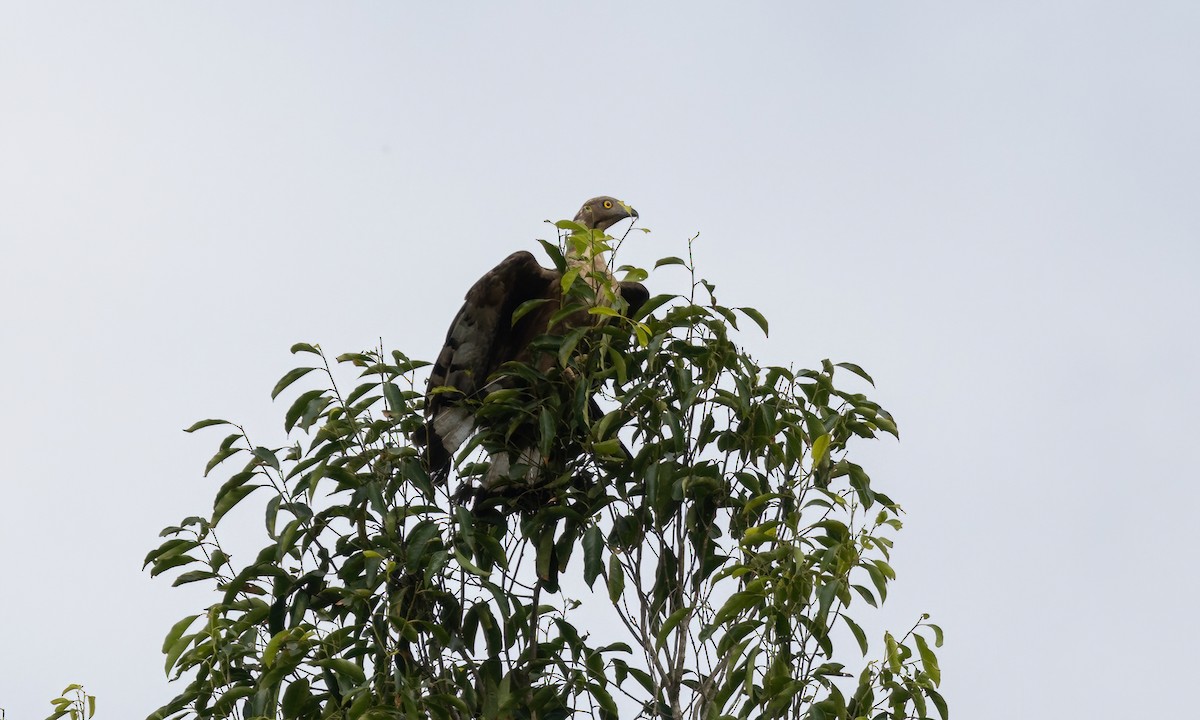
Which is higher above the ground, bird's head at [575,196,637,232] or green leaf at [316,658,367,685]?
bird's head at [575,196,637,232]

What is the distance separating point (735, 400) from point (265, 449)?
1329 mm

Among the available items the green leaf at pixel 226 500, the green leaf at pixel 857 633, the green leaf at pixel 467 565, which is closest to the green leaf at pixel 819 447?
the green leaf at pixel 857 633

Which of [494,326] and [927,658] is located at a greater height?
[494,326]

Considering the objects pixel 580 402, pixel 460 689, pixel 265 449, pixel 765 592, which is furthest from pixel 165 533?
pixel 765 592

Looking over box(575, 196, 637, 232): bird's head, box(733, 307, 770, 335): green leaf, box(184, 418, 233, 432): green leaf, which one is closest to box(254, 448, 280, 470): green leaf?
box(184, 418, 233, 432): green leaf

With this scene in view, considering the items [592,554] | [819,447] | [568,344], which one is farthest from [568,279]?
[819,447]

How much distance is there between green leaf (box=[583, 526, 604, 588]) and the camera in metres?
4.02

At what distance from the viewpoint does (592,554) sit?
4043 millimetres

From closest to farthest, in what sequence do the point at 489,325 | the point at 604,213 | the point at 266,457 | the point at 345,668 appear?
the point at 345,668 < the point at 266,457 < the point at 489,325 < the point at 604,213

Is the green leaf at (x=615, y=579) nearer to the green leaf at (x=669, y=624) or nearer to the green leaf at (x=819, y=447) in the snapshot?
the green leaf at (x=669, y=624)

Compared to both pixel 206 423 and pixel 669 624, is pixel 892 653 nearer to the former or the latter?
pixel 669 624

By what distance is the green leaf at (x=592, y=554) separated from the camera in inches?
158

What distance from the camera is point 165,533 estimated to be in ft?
13.1

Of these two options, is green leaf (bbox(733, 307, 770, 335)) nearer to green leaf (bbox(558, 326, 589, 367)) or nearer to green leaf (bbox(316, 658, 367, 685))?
green leaf (bbox(558, 326, 589, 367))
